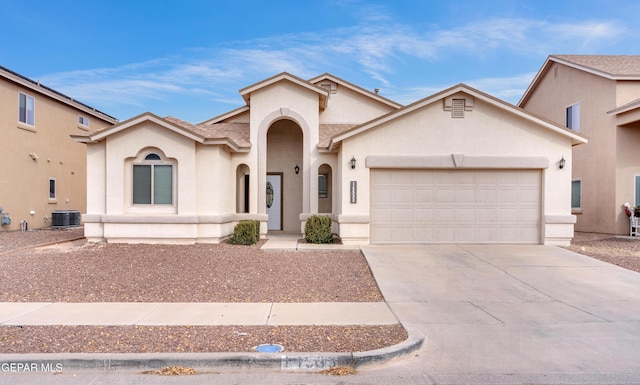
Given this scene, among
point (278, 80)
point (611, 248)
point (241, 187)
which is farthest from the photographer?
point (241, 187)

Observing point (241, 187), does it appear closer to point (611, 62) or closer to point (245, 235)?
point (245, 235)

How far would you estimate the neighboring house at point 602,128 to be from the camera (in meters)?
16.0

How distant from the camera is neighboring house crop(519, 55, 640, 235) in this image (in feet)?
52.5

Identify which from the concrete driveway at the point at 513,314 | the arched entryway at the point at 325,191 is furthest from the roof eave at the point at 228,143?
the concrete driveway at the point at 513,314

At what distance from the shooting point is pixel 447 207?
12.9 meters

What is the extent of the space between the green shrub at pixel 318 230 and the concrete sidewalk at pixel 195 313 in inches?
221

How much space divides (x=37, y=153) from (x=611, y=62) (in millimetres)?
26304

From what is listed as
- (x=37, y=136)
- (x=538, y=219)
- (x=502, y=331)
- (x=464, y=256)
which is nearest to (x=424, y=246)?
(x=464, y=256)

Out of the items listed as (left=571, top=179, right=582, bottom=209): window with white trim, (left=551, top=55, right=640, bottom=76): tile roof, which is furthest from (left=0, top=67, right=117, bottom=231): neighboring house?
(left=571, top=179, right=582, bottom=209): window with white trim

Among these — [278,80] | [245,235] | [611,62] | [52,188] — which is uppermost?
[611,62]

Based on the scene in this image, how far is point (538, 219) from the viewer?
42.2 feet

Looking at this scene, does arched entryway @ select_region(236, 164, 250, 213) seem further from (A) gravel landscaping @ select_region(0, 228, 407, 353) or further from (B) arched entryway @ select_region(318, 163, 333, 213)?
Answer: (A) gravel landscaping @ select_region(0, 228, 407, 353)

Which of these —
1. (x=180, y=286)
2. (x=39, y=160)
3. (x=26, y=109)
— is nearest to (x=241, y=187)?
(x=180, y=286)

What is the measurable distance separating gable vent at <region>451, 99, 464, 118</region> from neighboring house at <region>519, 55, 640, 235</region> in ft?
23.3
